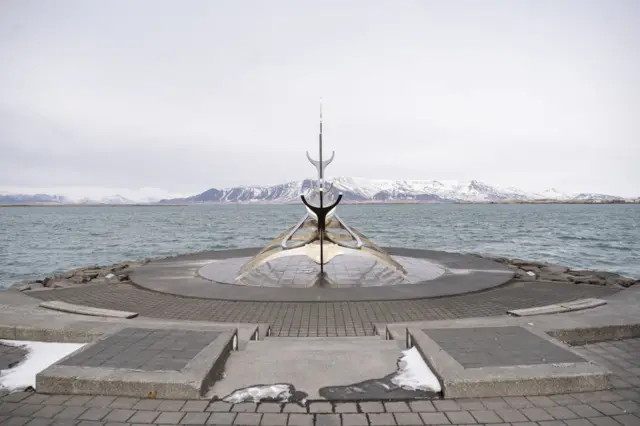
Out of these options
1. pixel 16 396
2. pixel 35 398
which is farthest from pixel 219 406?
pixel 16 396

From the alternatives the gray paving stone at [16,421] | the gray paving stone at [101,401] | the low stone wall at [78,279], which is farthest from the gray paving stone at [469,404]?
the low stone wall at [78,279]

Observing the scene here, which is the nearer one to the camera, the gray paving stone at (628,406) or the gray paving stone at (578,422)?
the gray paving stone at (578,422)

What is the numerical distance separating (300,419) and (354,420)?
52cm

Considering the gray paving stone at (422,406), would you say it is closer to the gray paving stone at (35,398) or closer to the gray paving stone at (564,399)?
the gray paving stone at (564,399)

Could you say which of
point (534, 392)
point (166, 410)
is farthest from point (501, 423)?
point (166, 410)

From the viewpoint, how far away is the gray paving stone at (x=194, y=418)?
436 centimetres

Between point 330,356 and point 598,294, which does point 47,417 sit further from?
point 598,294

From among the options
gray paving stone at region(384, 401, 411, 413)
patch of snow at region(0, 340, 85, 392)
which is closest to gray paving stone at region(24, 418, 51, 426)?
patch of snow at region(0, 340, 85, 392)

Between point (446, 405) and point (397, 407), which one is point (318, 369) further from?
point (446, 405)

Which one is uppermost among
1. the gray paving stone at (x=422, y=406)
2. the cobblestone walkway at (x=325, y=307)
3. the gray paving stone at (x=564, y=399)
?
the gray paving stone at (x=564, y=399)

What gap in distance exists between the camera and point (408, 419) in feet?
14.5

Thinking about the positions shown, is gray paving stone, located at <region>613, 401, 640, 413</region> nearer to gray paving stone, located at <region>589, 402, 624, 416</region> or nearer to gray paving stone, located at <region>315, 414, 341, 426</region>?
gray paving stone, located at <region>589, 402, 624, 416</region>

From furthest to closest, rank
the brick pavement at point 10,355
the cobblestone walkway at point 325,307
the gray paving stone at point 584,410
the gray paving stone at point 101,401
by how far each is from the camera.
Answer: the cobblestone walkway at point 325,307 → the brick pavement at point 10,355 → the gray paving stone at point 101,401 → the gray paving stone at point 584,410

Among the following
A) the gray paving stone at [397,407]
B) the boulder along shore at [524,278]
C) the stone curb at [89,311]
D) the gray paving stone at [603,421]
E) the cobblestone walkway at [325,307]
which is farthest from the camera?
the boulder along shore at [524,278]
